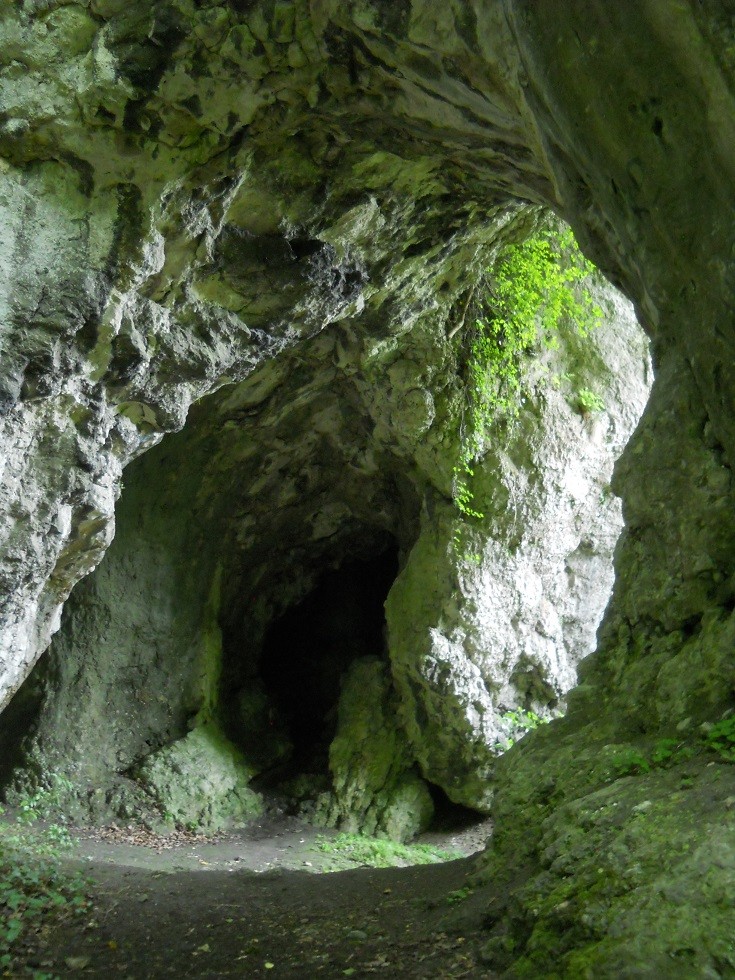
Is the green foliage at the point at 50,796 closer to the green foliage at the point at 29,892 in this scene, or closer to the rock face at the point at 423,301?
the rock face at the point at 423,301

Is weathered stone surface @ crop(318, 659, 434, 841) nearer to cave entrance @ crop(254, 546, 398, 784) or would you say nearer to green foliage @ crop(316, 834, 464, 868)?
green foliage @ crop(316, 834, 464, 868)

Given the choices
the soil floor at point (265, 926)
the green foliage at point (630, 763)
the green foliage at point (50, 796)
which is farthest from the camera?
the green foliage at point (50, 796)

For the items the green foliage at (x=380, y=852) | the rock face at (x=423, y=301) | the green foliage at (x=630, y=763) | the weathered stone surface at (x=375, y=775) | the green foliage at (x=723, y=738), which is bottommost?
the green foliage at (x=380, y=852)

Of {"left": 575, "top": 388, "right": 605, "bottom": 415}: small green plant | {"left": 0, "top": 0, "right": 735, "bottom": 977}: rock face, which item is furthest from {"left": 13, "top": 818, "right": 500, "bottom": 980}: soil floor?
{"left": 575, "top": 388, "right": 605, "bottom": 415}: small green plant

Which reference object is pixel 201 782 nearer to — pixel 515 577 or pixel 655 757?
pixel 515 577

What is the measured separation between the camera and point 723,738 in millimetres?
3146

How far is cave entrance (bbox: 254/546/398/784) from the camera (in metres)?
13.2

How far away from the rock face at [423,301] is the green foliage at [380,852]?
836 mm

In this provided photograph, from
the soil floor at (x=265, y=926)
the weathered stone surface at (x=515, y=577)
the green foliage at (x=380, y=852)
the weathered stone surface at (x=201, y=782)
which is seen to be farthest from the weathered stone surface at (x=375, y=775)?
the soil floor at (x=265, y=926)

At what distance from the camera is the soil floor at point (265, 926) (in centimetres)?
383

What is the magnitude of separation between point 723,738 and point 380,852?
626cm

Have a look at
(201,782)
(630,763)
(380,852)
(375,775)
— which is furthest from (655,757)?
(375,775)

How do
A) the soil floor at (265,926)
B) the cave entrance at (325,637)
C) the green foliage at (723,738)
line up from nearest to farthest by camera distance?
the green foliage at (723,738)
the soil floor at (265,926)
the cave entrance at (325,637)

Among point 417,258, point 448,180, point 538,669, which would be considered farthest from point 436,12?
point 538,669
